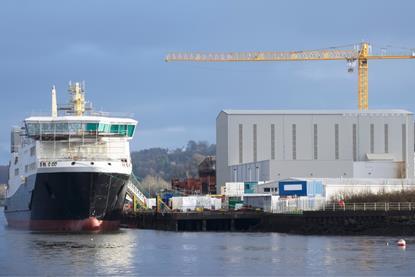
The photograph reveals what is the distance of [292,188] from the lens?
357 feet

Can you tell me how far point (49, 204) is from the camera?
83750 mm

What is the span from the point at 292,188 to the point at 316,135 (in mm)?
36625

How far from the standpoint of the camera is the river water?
164 ft

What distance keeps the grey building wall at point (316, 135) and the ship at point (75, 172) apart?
50.1 metres

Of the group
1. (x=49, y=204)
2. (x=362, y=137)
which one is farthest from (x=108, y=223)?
(x=362, y=137)

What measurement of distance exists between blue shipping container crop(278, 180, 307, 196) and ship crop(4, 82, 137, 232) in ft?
79.1

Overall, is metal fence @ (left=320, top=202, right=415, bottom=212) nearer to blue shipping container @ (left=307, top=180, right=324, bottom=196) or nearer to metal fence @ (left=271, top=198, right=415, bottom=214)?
metal fence @ (left=271, top=198, right=415, bottom=214)

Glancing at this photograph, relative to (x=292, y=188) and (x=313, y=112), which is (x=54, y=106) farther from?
(x=313, y=112)

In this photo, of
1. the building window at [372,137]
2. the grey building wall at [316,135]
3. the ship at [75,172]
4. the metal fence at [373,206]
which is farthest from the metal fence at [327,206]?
the building window at [372,137]

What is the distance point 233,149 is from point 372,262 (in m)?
91.0

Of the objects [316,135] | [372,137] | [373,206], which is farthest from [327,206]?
[372,137]

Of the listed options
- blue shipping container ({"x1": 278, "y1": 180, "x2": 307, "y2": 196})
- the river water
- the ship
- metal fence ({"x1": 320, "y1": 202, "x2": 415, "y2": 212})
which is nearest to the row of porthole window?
the ship

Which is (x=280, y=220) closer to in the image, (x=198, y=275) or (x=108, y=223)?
(x=108, y=223)

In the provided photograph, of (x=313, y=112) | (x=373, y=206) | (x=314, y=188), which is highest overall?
(x=313, y=112)
